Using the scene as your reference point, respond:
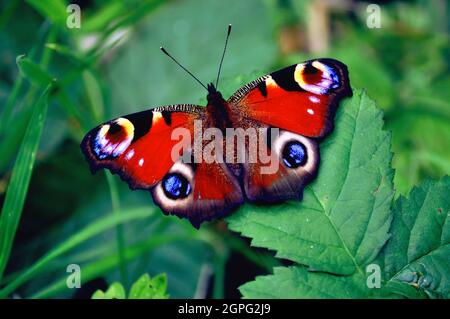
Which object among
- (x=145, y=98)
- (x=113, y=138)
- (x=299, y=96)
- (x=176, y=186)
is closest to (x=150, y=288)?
(x=176, y=186)

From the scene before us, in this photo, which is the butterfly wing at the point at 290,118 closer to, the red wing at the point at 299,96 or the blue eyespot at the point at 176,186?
the red wing at the point at 299,96

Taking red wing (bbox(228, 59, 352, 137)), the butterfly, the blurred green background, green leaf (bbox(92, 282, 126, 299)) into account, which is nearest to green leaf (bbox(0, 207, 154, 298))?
the blurred green background

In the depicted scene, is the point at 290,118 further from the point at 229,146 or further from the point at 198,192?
→ the point at 198,192

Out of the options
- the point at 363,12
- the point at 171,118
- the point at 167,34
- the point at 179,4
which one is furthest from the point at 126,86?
the point at 363,12

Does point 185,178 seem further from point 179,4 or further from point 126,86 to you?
point 179,4

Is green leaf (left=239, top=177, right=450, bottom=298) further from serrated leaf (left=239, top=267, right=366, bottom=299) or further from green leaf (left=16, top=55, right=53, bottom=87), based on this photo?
green leaf (left=16, top=55, right=53, bottom=87)
